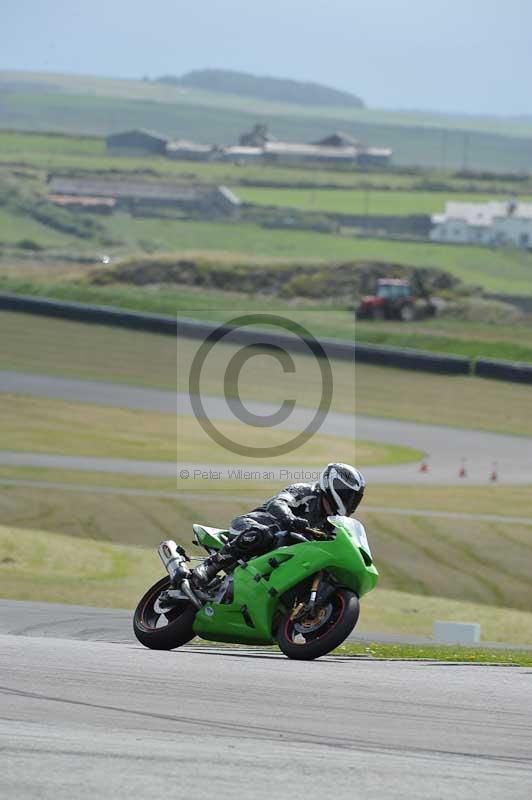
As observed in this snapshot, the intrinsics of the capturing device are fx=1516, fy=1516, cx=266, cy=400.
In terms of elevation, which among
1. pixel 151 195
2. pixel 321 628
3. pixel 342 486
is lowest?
pixel 151 195

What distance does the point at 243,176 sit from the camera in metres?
152

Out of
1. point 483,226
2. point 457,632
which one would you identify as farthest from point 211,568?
point 483,226

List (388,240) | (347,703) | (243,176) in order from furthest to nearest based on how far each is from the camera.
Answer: (243,176)
(388,240)
(347,703)

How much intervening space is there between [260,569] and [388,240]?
101 m

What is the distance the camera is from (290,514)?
11211 millimetres

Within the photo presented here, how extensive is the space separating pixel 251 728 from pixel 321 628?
2886mm

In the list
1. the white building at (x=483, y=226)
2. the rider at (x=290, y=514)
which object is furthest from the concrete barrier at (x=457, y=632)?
the white building at (x=483, y=226)

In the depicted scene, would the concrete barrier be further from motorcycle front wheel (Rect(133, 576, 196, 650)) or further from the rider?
the rider

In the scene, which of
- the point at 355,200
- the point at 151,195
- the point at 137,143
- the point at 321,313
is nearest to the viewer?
the point at 321,313

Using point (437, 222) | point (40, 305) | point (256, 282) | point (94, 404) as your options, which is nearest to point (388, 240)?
point (437, 222)

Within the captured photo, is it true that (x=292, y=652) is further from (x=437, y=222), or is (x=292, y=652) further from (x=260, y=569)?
(x=437, y=222)

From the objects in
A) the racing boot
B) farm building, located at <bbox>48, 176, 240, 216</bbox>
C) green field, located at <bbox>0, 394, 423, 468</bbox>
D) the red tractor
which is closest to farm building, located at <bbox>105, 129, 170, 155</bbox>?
farm building, located at <bbox>48, 176, 240, 216</bbox>

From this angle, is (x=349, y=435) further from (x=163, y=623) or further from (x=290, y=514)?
(x=290, y=514)

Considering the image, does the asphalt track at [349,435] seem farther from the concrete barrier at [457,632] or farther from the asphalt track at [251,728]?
the asphalt track at [251,728]
